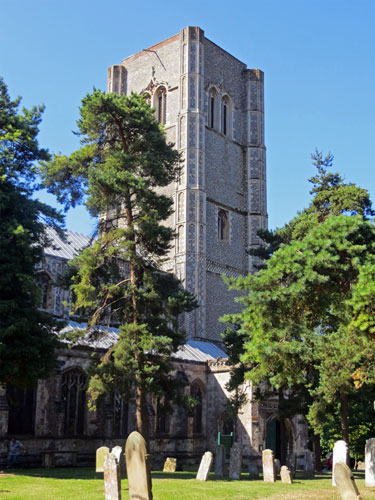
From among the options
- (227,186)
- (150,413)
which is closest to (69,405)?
(150,413)

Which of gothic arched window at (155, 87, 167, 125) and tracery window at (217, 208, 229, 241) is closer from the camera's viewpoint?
tracery window at (217, 208, 229, 241)

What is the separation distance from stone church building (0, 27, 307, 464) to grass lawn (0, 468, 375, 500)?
4665 millimetres

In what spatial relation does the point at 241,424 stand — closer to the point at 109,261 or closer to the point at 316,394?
the point at 316,394

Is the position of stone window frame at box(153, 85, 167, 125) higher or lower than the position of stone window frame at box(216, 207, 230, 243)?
higher

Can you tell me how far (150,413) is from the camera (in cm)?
2825

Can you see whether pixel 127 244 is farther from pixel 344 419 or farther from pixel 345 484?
pixel 345 484

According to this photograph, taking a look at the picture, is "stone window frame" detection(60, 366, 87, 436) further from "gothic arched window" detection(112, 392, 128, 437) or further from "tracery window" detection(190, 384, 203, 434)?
"tracery window" detection(190, 384, 203, 434)

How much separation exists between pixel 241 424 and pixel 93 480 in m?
14.1

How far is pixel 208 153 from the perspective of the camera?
142ft

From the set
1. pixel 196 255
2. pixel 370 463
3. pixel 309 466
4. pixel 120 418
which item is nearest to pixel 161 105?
pixel 196 255

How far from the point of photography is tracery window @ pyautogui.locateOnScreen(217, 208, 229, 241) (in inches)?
1694

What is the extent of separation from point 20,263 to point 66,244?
15616 millimetres

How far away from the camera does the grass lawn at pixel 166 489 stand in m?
13.1

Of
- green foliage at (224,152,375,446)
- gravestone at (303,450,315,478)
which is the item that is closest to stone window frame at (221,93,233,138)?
gravestone at (303,450,315,478)
